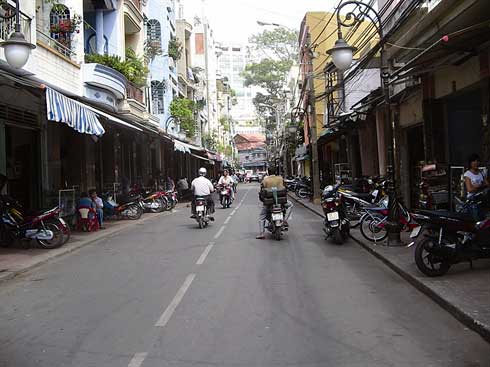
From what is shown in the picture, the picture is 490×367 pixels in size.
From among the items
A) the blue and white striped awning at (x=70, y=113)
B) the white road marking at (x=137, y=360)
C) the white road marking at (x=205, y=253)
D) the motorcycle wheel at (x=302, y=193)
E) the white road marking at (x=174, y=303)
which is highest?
the blue and white striped awning at (x=70, y=113)

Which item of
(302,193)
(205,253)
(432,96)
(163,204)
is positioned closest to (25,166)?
(163,204)

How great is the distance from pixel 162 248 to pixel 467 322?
7.48 m

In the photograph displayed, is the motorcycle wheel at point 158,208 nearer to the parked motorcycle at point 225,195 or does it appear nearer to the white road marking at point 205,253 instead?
the parked motorcycle at point 225,195

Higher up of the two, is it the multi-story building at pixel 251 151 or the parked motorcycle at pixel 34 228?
the multi-story building at pixel 251 151

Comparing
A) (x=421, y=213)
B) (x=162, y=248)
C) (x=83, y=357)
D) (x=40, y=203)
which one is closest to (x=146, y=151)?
(x=40, y=203)

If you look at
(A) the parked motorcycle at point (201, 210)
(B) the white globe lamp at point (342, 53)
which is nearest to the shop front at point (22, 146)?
(A) the parked motorcycle at point (201, 210)

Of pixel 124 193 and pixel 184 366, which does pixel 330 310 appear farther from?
pixel 124 193

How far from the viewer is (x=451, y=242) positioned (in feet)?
24.8

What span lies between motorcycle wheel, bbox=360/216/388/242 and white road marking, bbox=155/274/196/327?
194 inches

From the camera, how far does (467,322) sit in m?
5.45

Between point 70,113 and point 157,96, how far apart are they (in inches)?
791

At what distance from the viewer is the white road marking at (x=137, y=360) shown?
14.6ft

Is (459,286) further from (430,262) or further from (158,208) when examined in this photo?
(158,208)

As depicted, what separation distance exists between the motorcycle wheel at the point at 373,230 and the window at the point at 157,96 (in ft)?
66.7
